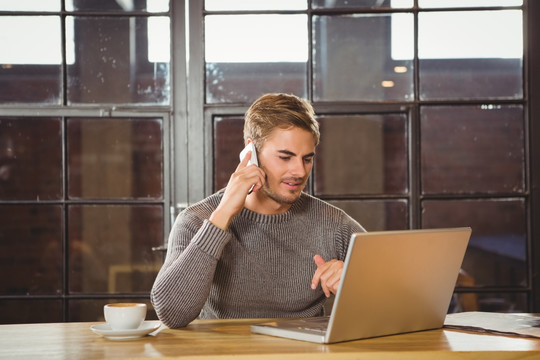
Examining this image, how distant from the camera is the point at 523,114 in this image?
3.39 meters

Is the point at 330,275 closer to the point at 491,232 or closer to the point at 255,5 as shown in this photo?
the point at 491,232


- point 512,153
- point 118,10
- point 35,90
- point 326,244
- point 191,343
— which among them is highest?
point 118,10

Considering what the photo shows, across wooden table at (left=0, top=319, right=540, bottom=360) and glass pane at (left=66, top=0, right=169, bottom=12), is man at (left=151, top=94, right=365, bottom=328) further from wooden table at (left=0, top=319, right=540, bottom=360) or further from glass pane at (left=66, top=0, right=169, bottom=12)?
glass pane at (left=66, top=0, right=169, bottom=12)

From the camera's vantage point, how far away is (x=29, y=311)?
337 centimetres

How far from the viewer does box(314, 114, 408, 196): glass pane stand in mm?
3389

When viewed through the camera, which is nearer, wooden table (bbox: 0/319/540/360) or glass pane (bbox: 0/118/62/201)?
wooden table (bbox: 0/319/540/360)

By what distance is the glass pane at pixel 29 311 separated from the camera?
336cm

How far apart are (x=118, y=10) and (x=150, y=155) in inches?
26.7

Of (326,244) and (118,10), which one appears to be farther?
(118,10)

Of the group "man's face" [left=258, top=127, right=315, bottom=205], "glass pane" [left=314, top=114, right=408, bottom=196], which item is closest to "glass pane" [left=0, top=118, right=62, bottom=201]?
"glass pane" [left=314, top=114, right=408, bottom=196]

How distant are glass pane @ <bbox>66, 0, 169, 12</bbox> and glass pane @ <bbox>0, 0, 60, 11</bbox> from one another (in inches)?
2.6

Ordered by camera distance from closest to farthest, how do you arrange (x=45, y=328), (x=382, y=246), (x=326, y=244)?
1. (x=382, y=246)
2. (x=45, y=328)
3. (x=326, y=244)

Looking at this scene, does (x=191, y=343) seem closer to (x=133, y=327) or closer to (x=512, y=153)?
(x=133, y=327)

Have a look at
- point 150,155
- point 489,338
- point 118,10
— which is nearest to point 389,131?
point 150,155
